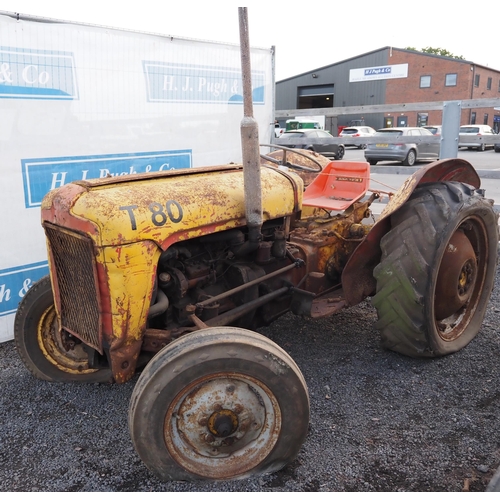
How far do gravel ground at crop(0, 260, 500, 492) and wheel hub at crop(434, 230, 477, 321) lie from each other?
35cm

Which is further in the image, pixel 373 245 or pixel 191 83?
pixel 191 83

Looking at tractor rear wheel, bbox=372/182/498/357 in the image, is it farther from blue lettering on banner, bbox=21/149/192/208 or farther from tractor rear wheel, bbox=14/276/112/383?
blue lettering on banner, bbox=21/149/192/208

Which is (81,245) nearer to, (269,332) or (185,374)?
(185,374)

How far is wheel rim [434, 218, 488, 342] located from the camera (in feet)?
10.6

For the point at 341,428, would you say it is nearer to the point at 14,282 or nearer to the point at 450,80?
the point at 14,282

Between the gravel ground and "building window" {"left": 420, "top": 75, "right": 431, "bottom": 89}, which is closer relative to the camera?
the gravel ground

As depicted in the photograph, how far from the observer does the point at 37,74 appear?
12.7ft

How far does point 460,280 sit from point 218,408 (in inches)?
78.6

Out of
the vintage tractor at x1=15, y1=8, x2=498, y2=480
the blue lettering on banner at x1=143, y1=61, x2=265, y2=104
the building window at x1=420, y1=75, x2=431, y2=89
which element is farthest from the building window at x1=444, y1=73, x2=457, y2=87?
the vintage tractor at x1=15, y1=8, x2=498, y2=480

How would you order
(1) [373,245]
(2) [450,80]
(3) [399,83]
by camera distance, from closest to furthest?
(1) [373,245], (2) [450,80], (3) [399,83]

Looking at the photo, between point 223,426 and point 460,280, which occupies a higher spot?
point 460,280

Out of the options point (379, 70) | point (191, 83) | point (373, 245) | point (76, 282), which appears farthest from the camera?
point (379, 70)

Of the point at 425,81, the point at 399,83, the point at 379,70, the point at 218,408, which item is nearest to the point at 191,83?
the point at 218,408

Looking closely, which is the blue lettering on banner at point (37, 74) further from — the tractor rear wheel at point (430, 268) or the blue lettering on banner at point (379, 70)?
the blue lettering on banner at point (379, 70)
